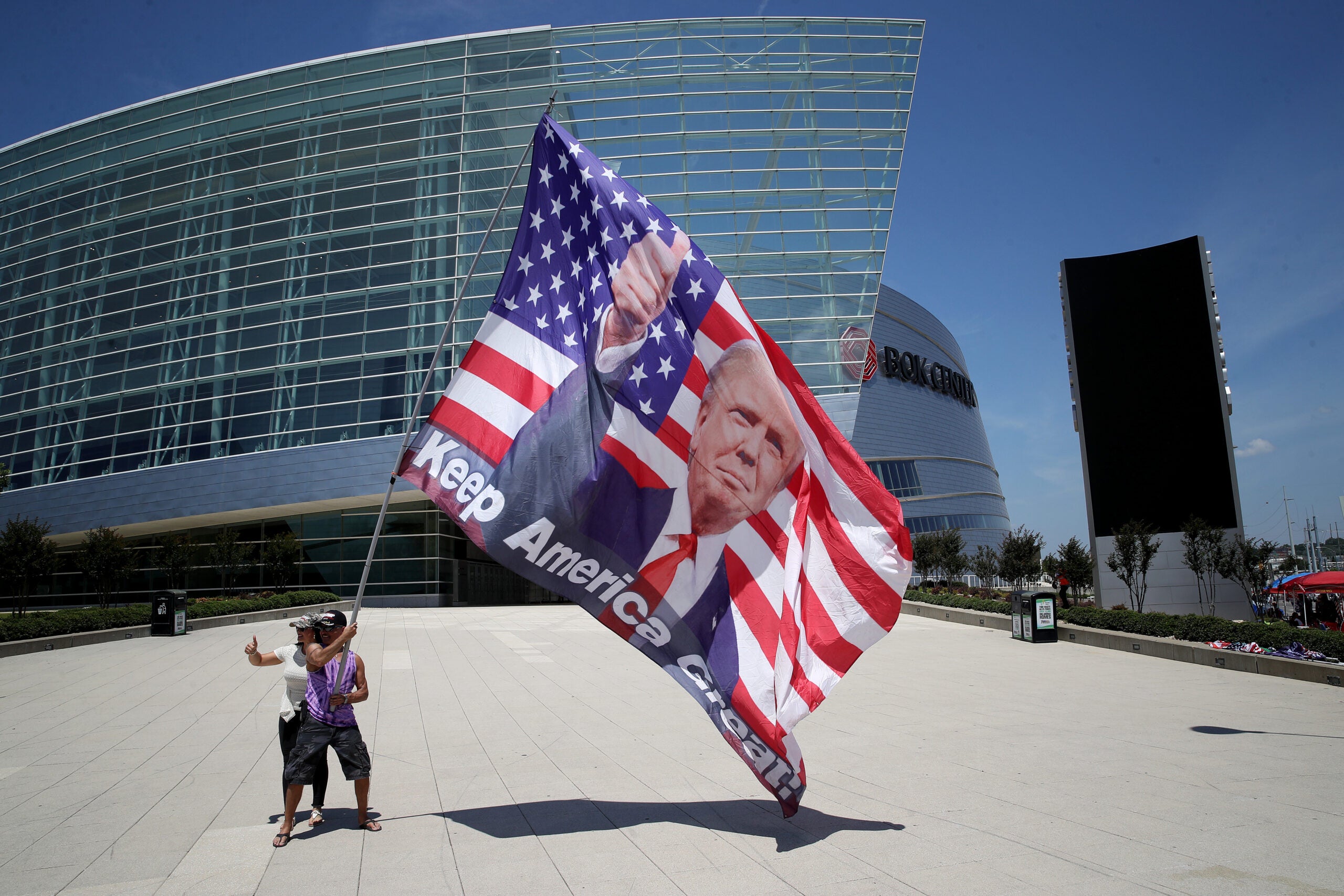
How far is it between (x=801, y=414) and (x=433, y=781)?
4.75 m

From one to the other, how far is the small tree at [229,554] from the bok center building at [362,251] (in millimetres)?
3126

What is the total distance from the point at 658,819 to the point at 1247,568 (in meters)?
23.5

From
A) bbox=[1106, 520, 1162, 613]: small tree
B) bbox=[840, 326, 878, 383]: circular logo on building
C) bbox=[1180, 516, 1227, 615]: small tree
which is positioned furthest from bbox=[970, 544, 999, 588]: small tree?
bbox=[840, 326, 878, 383]: circular logo on building

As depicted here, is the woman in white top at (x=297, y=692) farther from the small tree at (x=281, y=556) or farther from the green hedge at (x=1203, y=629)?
the small tree at (x=281, y=556)

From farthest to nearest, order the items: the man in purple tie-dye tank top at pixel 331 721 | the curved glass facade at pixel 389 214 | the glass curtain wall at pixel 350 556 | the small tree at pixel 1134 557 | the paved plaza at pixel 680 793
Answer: the curved glass facade at pixel 389 214 → the glass curtain wall at pixel 350 556 → the small tree at pixel 1134 557 → the man in purple tie-dye tank top at pixel 331 721 → the paved plaza at pixel 680 793

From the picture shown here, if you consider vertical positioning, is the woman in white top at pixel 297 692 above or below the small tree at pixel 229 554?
below

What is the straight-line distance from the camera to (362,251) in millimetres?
43156

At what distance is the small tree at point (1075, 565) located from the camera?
97.9 feet

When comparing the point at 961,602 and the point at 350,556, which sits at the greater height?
the point at 350,556

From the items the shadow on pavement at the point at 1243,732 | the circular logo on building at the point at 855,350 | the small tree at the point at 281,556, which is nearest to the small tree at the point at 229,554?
the small tree at the point at 281,556

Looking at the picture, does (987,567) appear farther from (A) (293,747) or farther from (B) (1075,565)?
(A) (293,747)

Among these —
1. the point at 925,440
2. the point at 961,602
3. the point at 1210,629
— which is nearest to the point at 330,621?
the point at 1210,629

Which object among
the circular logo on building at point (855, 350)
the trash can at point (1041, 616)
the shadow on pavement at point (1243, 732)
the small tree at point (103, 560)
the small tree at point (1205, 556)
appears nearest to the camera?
the shadow on pavement at point (1243, 732)

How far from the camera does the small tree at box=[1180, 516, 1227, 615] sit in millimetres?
24206
